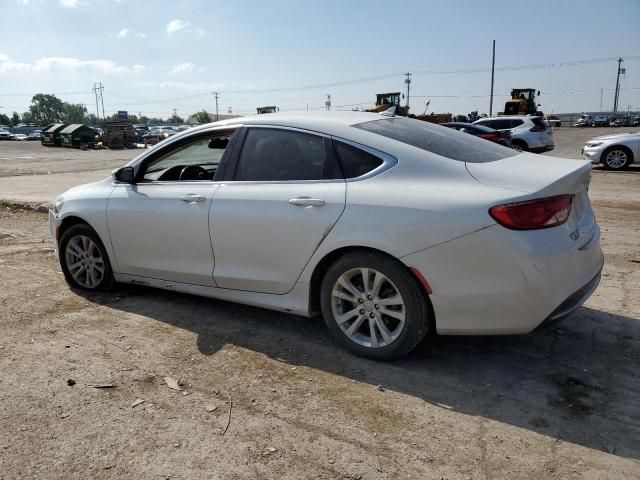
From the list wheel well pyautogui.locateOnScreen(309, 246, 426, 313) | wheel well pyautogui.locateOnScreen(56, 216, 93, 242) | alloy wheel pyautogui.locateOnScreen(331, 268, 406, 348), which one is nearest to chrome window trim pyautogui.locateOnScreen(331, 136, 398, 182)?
wheel well pyautogui.locateOnScreen(309, 246, 426, 313)

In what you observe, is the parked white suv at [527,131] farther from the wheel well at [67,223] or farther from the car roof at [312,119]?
the wheel well at [67,223]

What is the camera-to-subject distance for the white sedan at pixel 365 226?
10.0ft

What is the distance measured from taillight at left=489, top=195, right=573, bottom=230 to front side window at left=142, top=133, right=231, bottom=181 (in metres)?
2.36

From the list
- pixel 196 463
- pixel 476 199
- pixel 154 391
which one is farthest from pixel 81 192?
pixel 476 199

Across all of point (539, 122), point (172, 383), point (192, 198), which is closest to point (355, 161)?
point (192, 198)

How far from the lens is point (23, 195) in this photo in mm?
12047

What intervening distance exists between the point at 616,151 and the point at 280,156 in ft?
45.4

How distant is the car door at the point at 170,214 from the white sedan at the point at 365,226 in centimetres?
1

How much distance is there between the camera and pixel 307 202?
355 cm

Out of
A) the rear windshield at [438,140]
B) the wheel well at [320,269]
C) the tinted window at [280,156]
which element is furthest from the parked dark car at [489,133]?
the wheel well at [320,269]

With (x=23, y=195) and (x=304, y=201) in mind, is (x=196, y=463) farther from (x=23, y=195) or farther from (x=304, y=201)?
(x=23, y=195)

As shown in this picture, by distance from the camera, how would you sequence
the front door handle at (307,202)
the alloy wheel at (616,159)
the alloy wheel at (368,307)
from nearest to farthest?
the alloy wheel at (368,307) < the front door handle at (307,202) < the alloy wheel at (616,159)

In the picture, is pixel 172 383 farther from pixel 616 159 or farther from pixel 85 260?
pixel 616 159

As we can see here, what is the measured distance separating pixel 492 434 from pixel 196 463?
148 cm
